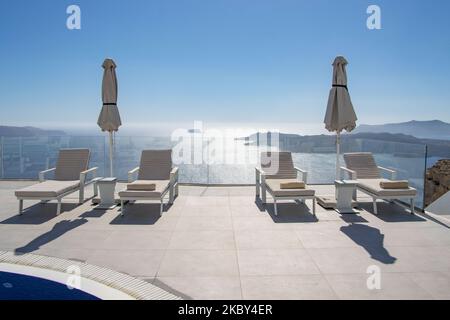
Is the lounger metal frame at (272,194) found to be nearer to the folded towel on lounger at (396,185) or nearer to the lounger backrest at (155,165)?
the folded towel on lounger at (396,185)

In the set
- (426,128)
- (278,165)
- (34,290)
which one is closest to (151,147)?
(278,165)

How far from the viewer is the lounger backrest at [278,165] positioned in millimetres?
6539

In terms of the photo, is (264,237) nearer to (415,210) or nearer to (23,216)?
(415,210)

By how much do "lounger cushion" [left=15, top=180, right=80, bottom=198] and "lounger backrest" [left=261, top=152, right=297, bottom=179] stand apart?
11.8ft

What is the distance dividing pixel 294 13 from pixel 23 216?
24.6ft

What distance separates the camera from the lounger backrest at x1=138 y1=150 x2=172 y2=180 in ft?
21.3

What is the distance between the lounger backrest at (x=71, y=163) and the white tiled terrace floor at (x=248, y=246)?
623 millimetres

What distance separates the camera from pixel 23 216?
5301 millimetres

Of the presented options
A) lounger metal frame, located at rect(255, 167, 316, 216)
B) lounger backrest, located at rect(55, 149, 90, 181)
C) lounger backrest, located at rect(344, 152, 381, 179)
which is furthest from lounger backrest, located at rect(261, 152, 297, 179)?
lounger backrest, located at rect(55, 149, 90, 181)

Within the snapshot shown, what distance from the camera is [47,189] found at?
17.8ft

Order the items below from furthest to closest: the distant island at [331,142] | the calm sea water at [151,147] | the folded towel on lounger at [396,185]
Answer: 1. the calm sea water at [151,147]
2. the distant island at [331,142]
3. the folded towel on lounger at [396,185]

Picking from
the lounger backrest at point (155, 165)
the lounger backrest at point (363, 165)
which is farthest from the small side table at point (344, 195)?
the lounger backrest at point (155, 165)

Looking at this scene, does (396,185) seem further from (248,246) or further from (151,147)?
(151,147)
